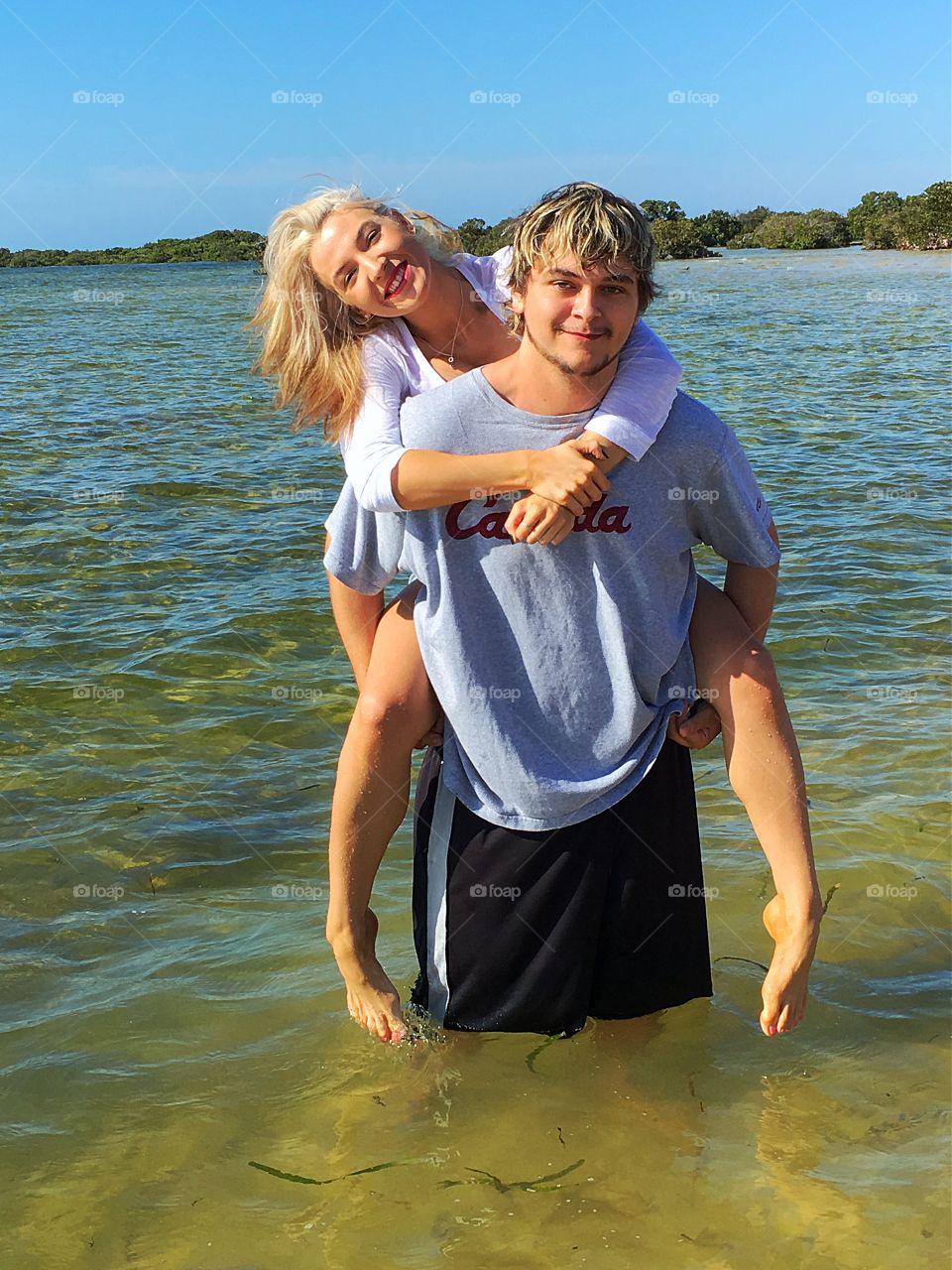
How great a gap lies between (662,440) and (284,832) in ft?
9.59

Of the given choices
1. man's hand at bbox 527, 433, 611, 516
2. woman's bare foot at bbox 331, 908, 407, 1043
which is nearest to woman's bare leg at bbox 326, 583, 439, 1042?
woman's bare foot at bbox 331, 908, 407, 1043

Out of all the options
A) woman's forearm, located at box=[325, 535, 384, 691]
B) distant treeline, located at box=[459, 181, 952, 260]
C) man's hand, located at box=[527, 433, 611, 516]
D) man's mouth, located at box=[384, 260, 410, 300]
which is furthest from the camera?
distant treeline, located at box=[459, 181, 952, 260]

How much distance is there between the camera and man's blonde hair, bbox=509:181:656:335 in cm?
293

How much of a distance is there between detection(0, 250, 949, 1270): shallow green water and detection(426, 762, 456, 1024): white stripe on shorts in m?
0.25

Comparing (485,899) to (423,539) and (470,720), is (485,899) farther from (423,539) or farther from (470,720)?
(423,539)

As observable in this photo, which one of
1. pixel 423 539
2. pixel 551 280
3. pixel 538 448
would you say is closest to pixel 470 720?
pixel 423 539

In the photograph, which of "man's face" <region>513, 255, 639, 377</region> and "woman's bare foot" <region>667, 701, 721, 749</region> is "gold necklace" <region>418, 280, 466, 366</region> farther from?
"woman's bare foot" <region>667, 701, 721, 749</region>

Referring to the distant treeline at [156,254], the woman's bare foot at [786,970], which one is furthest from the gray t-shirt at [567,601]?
the distant treeline at [156,254]

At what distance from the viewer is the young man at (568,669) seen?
3.05m

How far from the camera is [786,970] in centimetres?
322

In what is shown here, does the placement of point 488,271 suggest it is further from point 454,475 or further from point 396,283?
point 454,475

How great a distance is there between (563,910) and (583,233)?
1.66 m

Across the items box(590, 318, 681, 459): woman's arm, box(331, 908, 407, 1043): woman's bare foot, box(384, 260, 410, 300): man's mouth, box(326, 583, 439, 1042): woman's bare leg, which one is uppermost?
box(384, 260, 410, 300): man's mouth

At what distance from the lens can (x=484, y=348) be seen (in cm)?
376
